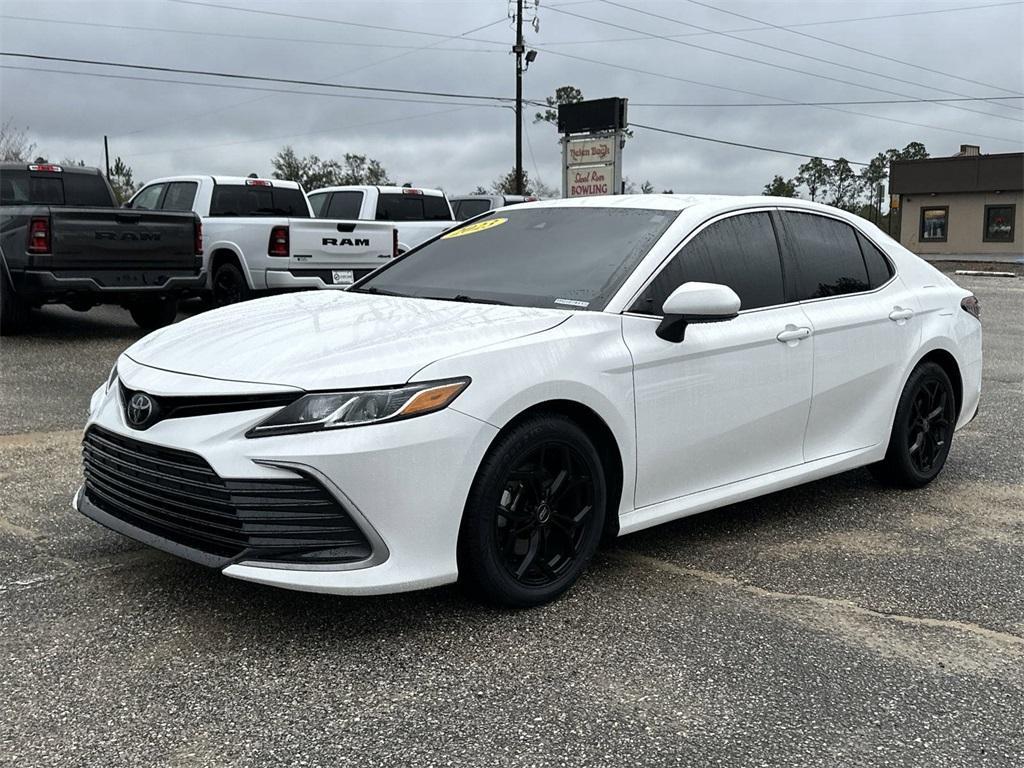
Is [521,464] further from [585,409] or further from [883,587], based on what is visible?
[883,587]

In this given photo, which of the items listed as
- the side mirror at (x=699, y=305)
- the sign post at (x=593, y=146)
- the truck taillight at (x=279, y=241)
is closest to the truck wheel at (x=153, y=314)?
the truck taillight at (x=279, y=241)

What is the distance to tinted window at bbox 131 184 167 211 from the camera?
13.6 m

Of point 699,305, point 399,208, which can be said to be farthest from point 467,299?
point 399,208

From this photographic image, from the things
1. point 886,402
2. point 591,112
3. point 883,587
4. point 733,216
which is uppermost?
point 591,112

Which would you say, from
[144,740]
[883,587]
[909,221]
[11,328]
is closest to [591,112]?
[11,328]

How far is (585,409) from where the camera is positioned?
3.82 m

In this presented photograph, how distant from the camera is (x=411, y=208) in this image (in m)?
15.5

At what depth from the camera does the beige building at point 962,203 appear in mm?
44656

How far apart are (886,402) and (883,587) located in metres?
1.36

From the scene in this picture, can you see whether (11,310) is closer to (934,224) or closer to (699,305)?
(699,305)

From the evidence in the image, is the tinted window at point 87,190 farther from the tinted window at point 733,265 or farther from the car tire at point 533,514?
the car tire at point 533,514

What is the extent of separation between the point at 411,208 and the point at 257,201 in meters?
2.97

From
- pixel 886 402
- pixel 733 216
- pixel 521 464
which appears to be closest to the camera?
pixel 521 464

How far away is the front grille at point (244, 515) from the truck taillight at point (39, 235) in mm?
7655
